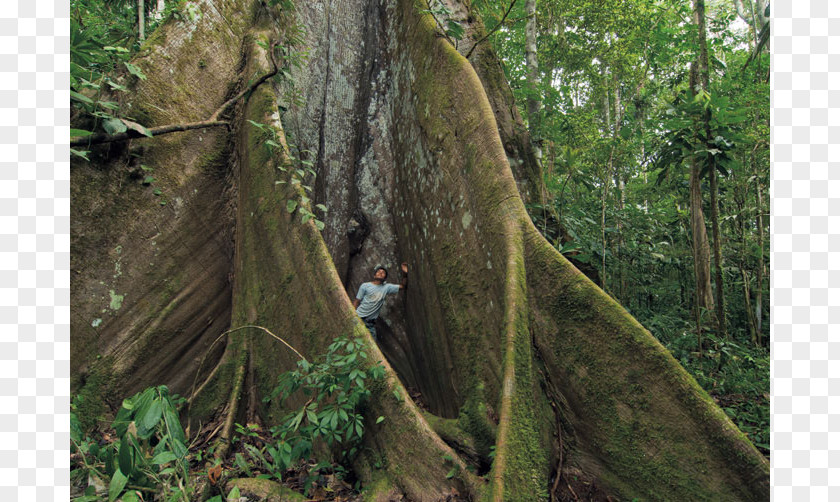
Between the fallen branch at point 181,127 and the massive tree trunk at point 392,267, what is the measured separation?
104 millimetres

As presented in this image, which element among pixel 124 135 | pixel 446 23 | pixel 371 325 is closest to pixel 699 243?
pixel 446 23

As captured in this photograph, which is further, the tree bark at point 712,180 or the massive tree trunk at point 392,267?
the tree bark at point 712,180

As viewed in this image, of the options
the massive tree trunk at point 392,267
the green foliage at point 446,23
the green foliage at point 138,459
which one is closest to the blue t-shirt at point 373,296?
the massive tree trunk at point 392,267

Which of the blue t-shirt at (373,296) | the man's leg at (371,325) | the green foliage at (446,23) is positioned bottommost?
the man's leg at (371,325)

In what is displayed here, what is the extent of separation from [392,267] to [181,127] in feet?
6.94

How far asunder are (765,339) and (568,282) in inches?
212

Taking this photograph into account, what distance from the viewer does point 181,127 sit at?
3309mm

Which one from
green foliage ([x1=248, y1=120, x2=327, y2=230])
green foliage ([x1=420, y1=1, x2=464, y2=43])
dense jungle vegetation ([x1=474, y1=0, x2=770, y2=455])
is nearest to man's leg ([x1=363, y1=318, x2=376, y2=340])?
green foliage ([x1=248, y1=120, x2=327, y2=230])

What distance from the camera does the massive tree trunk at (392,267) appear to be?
230cm

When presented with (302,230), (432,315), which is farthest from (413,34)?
(432,315)

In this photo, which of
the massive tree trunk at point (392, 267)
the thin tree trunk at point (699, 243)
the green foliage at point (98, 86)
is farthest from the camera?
the thin tree trunk at point (699, 243)

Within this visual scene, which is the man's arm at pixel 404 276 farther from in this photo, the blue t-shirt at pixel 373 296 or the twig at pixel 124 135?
the twig at pixel 124 135

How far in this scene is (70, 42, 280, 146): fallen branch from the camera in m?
2.97

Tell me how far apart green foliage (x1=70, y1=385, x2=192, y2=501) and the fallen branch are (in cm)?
192
